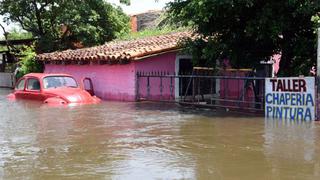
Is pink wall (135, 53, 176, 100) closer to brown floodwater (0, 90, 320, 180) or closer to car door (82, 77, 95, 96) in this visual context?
car door (82, 77, 95, 96)

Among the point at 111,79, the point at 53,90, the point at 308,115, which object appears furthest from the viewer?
the point at 111,79

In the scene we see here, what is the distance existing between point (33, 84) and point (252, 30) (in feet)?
27.7

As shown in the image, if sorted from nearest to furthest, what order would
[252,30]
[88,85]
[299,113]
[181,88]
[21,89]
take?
[299,113], [252,30], [21,89], [181,88], [88,85]

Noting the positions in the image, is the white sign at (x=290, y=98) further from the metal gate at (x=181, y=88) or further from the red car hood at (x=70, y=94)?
the red car hood at (x=70, y=94)

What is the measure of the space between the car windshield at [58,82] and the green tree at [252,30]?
15.0 ft

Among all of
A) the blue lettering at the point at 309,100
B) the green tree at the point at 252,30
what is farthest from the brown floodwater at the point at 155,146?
the green tree at the point at 252,30

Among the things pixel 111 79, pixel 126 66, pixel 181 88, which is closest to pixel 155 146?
pixel 181 88

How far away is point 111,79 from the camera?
799 inches

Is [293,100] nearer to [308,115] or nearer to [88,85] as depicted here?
[308,115]

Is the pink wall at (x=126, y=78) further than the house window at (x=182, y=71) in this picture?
No

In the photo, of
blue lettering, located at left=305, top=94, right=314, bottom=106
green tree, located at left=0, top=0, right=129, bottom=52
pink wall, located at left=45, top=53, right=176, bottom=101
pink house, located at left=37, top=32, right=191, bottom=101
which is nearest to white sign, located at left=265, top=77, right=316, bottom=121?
blue lettering, located at left=305, top=94, right=314, bottom=106

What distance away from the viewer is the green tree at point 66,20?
1069 inches

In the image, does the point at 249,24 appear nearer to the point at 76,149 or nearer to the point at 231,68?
the point at 231,68

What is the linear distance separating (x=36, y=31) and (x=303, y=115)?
2057 centimetres
